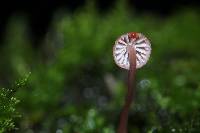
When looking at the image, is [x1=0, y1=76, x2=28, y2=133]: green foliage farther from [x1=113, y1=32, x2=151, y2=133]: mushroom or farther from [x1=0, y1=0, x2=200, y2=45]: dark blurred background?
[x1=0, y1=0, x2=200, y2=45]: dark blurred background

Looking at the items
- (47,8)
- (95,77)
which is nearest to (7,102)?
(95,77)

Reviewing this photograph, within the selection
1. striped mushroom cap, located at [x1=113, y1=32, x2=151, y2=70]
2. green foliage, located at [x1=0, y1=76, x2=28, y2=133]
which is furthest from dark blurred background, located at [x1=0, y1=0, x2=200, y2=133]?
striped mushroom cap, located at [x1=113, y1=32, x2=151, y2=70]

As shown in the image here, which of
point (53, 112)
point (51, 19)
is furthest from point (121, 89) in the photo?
point (51, 19)

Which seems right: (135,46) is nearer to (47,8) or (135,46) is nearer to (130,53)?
(130,53)

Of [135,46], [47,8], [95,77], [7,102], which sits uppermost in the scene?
[47,8]

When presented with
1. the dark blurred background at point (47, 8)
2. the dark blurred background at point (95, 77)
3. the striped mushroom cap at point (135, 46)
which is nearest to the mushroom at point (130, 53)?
the striped mushroom cap at point (135, 46)
